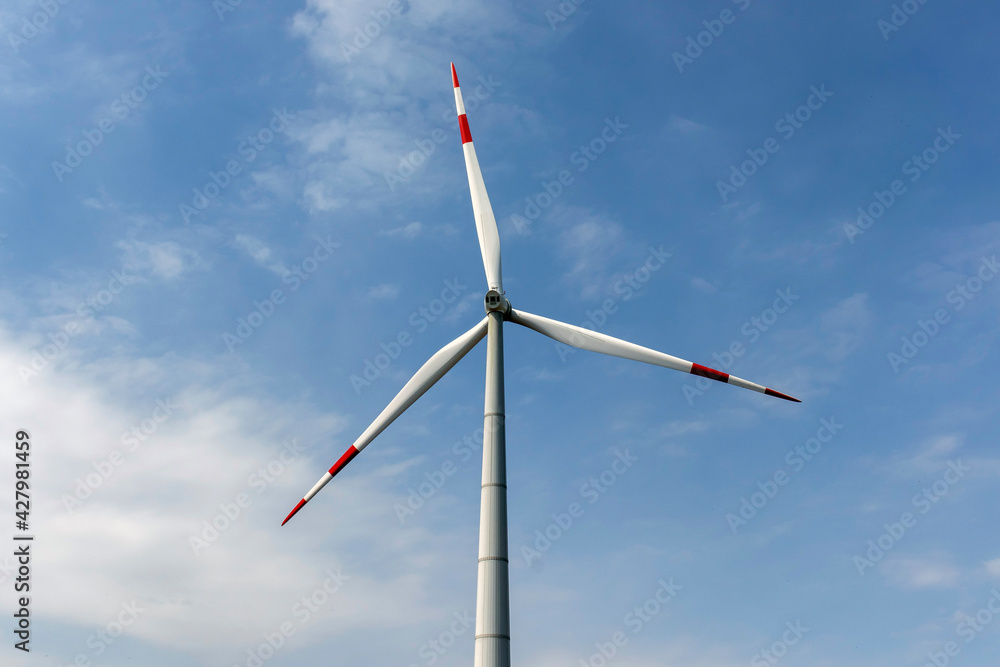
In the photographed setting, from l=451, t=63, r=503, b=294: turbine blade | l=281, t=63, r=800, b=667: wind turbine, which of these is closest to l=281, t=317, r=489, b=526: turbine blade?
l=281, t=63, r=800, b=667: wind turbine

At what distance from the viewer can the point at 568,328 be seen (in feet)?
138

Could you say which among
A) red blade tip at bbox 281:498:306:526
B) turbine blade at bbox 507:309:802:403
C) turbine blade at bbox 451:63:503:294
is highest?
turbine blade at bbox 451:63:503:294

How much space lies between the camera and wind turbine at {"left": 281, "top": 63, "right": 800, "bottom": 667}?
33.7m

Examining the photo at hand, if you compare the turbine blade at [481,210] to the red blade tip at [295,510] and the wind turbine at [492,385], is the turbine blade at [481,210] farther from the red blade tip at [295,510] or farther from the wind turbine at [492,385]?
the red blade tip at [295,510]

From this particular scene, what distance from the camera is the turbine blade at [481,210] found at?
42625mm

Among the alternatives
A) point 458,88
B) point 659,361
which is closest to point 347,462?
point 659,361

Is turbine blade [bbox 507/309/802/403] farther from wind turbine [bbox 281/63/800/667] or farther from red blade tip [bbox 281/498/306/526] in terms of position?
red blade tip [bbox 281/498/306/526]

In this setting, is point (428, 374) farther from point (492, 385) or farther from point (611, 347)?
point (611, 347)

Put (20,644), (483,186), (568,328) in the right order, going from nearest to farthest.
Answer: (20,644) < (568,328) < (483,186)

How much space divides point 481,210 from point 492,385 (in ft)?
37.4

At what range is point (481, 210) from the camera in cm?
4509

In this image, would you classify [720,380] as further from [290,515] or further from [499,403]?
[290,515]

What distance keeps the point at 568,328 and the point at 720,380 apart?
802 cm

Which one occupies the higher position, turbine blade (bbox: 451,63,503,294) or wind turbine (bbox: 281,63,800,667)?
turbine blade (bbox: 451,63,503,294)
